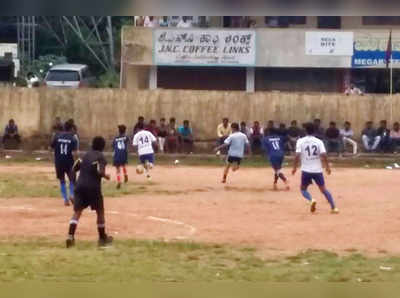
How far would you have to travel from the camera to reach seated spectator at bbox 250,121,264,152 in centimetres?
3228

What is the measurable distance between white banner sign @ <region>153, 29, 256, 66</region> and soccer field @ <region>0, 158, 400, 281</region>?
12705 mm

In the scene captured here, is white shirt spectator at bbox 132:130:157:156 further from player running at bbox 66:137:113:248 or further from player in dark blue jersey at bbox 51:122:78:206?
player running at bbox 66:137:113:248

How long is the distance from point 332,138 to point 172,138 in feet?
17.7

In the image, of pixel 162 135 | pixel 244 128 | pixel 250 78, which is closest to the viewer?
pixel 244 128

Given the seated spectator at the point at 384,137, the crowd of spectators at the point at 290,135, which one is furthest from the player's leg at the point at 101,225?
the seated spectator at the point at 384,137

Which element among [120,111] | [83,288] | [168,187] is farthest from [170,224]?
[120,111]

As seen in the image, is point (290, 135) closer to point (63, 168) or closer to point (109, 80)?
point (109, 80)

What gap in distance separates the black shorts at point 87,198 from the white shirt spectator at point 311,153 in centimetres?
551

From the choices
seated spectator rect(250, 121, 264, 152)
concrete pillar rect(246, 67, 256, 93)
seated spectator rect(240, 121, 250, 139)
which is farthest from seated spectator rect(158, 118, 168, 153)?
concrete pillar rect(246, 67, 256, 93)

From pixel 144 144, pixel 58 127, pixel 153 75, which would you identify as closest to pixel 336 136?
pixel 144 144

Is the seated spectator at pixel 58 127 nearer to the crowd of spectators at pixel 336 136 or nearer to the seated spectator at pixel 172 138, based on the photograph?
the seated spectator at pixel 172 138

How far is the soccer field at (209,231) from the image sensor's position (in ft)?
32.7

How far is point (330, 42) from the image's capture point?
38.4 m

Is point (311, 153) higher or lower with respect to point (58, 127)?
lower
